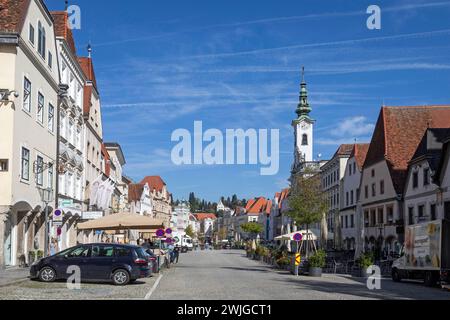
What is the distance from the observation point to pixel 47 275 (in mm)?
24203

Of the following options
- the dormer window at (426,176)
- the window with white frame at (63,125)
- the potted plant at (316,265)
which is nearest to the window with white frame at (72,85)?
the window with white frame at (63,125)

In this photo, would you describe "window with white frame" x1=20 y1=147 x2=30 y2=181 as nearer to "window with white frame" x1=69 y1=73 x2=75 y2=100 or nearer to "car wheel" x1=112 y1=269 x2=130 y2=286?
"car wheel" x1=112 y1=269 x2=130 y2=286

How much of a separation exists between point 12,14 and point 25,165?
725 cm

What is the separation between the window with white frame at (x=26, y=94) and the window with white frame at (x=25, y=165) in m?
2.10

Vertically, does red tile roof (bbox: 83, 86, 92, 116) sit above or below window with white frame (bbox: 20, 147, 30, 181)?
above

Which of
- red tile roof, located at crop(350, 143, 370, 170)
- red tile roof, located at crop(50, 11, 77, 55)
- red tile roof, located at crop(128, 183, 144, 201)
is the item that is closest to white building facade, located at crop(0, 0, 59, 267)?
red tile roof, located at crop(50, 11, 77, 55)

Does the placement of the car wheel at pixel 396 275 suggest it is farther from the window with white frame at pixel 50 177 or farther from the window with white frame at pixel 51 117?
the window with white frame at pixel 51 117

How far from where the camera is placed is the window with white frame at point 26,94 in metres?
32.0

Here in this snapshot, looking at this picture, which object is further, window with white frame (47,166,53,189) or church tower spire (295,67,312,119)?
church tower spire (295,67,312,119)

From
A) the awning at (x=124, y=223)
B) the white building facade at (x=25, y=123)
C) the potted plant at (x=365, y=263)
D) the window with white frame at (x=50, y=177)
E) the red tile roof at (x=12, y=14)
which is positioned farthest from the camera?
the window with white frame at (x=50, y=177)

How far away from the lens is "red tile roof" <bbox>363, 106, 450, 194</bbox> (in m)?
53.6

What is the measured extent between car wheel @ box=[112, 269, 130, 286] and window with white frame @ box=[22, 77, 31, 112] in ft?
37.3
